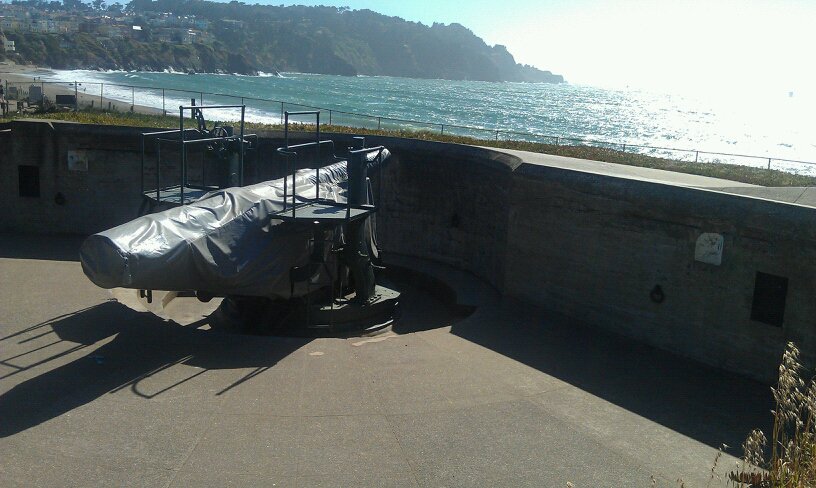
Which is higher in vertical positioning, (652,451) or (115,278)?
(115,278)

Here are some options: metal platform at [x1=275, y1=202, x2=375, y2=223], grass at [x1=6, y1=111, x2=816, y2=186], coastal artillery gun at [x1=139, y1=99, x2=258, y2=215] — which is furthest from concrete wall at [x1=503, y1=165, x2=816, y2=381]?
grass at [x1=6, y1=111, x2=816, y2=186]

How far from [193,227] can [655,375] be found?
19.8 feet

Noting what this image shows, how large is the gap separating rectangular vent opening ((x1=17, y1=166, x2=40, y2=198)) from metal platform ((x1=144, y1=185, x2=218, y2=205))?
16.6ft

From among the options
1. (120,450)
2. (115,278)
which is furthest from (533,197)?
(120,450)

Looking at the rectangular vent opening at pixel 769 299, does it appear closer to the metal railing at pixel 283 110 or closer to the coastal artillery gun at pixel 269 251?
the coastal artillery gun at pixel 269 251

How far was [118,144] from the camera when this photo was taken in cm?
1736

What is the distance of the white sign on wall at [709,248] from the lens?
35.8ft

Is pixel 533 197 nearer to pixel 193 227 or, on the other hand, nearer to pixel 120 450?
pixel 193 227

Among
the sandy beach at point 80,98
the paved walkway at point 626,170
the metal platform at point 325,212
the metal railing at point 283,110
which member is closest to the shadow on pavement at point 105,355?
the metal platform at point 325,212

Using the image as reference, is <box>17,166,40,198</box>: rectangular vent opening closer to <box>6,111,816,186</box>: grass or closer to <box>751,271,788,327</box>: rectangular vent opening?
<box>6,111,816,186</box>: grass

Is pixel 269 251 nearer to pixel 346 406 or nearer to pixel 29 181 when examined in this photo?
pixel 346 406

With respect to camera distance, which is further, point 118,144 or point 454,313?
point 118,144

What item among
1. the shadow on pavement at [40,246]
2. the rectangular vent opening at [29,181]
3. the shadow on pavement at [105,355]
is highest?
the rectangular vent opening at [29,181]

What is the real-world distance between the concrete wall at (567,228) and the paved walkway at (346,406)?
0.56 metres
